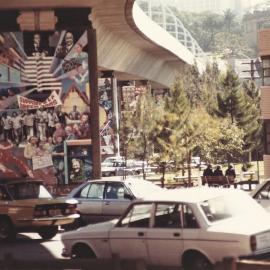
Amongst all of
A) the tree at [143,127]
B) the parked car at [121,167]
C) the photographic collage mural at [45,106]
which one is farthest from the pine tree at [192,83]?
the photographic collage mural at [45,106]

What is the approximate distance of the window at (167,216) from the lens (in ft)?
36.8

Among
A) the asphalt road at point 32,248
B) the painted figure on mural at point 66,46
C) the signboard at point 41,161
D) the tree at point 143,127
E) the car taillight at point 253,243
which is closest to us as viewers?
the car taillight at point 253,243

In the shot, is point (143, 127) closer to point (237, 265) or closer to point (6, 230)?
point (6, 230)

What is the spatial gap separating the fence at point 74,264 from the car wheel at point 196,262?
1718 mm

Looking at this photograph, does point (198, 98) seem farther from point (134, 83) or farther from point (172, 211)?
point (172, 211)

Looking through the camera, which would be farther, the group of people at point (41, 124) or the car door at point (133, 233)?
the group of people at point (41, 124)

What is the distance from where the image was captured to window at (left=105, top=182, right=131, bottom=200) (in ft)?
62.7

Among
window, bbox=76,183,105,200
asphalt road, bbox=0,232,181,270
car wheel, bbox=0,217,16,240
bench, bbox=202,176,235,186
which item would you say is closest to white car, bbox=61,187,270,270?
asphalt road, bbox=0,232,181,270

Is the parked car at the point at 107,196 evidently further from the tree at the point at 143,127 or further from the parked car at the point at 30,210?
the tree at the point at 143,127

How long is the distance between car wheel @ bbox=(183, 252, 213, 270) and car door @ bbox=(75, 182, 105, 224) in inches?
337

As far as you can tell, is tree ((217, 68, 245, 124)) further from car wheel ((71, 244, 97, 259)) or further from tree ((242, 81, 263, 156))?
car wheel ((71, 244, 97, 259))

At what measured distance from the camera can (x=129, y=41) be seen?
55.9m

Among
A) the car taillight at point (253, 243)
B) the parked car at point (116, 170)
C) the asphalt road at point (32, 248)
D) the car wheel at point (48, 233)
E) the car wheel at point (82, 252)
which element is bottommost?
the parked car at point (116, 170)

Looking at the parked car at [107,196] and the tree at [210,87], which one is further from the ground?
the tree at [210,87]
